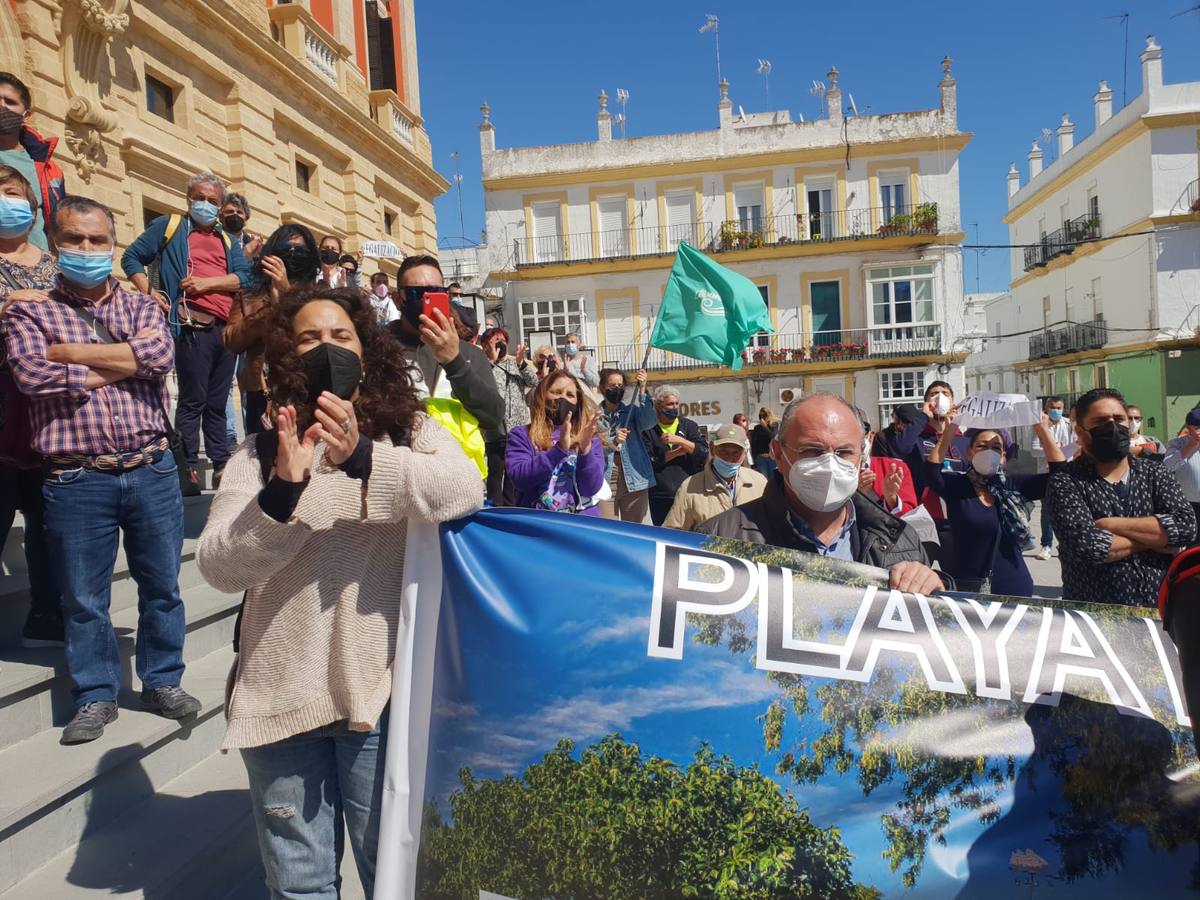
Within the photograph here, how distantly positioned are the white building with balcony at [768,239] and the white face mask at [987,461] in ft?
86.2

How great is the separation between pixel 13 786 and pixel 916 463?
579 cm

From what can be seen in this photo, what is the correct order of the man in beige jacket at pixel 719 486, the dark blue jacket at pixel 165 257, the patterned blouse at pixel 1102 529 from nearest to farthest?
the patterned blouse at pixel 1102 529 → the man in beige jacket at pixel 719 486 → the dark blue jacket at pixel 165 257

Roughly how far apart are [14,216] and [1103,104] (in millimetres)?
45225

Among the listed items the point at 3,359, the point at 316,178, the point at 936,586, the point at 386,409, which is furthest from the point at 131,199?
the point at 936,586

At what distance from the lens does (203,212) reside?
5.50 m

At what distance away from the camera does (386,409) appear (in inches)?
84.0

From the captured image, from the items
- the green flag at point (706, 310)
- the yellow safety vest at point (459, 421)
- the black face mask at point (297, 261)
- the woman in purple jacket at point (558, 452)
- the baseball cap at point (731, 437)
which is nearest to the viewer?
the yellow safety vest at point (459, 421)

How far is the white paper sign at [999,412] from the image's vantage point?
5043 mm

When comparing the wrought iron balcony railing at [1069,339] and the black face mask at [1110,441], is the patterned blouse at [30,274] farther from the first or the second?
the wrought iron balcony railing at [1069,339]

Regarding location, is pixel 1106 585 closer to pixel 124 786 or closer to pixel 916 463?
pixel 916 463

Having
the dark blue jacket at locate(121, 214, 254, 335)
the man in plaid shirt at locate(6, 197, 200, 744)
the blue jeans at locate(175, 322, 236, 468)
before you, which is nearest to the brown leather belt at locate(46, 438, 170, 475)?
the man in plaid shirt at locate(6, 197, 200, 744)

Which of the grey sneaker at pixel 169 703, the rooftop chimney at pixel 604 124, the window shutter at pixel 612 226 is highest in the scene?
the rooftop chimney at pixel 604 124

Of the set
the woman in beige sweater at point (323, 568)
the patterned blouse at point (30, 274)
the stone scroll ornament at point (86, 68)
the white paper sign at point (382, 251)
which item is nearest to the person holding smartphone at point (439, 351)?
the woman in beige sweater at point (323, 568)

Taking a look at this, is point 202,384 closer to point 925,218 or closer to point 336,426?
point 336,426
